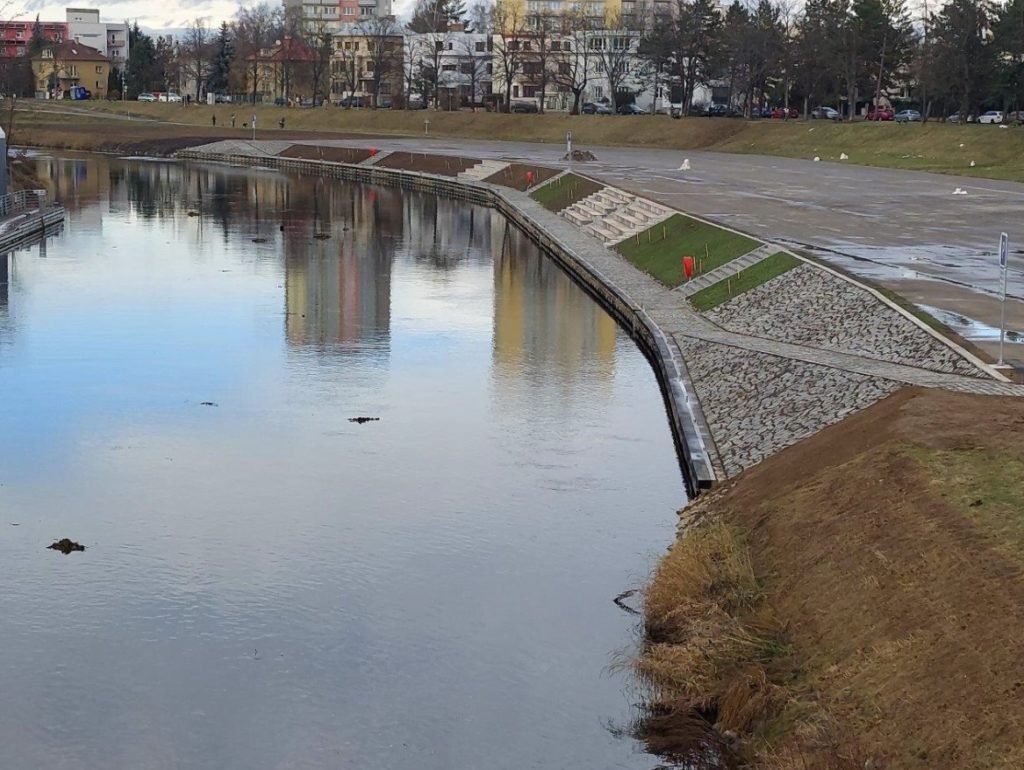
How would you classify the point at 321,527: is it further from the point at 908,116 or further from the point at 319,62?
the point at 319,62

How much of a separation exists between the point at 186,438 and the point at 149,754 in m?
12.6

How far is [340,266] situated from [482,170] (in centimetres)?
3726

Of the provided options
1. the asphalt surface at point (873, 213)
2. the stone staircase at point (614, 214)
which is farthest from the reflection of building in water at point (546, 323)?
the asphalt surface at point (873, 213)

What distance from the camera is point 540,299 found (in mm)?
45375

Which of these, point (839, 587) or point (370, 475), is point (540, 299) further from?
point (839, 587)

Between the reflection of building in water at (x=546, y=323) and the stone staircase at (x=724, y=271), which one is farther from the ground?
the stone staircase at (x=724, y=271)

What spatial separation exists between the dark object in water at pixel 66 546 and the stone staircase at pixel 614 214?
34.5 m

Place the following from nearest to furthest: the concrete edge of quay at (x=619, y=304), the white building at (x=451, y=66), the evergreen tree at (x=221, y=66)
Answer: the concrete edge of quay at (x=619, y=304), the white building at (x=451, y=66), the evergreen tree at (x=221, y=66)

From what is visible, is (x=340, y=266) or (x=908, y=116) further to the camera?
(x=908, y=116)

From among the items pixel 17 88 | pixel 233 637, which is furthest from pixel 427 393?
pixel 17 88

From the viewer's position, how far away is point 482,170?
8838cm

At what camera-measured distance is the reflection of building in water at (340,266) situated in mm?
39250

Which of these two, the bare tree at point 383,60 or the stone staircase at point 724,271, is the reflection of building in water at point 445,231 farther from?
the bare tree at point 383,60

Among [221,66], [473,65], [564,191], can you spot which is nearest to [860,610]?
[564,191]
